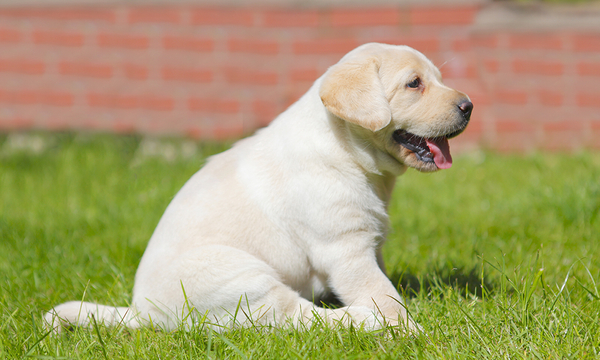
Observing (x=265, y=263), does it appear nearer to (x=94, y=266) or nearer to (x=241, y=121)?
(x=94, y=266)

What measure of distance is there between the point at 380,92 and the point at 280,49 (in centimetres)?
395

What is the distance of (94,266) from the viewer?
10.9ft

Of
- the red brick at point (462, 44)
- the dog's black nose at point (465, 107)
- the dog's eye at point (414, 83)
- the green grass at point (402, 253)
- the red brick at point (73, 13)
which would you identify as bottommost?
the green grass at point (402, 253)

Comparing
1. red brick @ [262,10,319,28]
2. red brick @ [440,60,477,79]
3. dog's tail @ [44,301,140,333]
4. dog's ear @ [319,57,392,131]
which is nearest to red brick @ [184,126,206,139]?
red brick @ [262,10,319,28]

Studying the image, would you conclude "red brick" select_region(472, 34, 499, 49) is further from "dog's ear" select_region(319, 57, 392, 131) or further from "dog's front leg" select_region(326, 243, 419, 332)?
"dog's front leg" select_region(326, 243, 419, 332)

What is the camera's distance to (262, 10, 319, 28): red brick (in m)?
6.00

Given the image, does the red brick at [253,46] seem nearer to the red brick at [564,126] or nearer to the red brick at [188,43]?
the red brick at [188,43]

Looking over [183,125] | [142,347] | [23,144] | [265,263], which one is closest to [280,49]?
[183,125]

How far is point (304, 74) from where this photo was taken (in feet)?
20.1

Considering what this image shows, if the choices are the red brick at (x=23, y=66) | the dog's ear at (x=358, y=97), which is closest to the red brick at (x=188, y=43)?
the red brick at (x=23, y=66)

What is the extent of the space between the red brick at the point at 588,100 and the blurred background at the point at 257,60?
1cm

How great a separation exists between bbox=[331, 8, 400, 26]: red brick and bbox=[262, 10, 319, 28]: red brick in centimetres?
22

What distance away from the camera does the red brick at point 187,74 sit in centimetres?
626

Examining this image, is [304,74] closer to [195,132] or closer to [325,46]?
[325,46]
